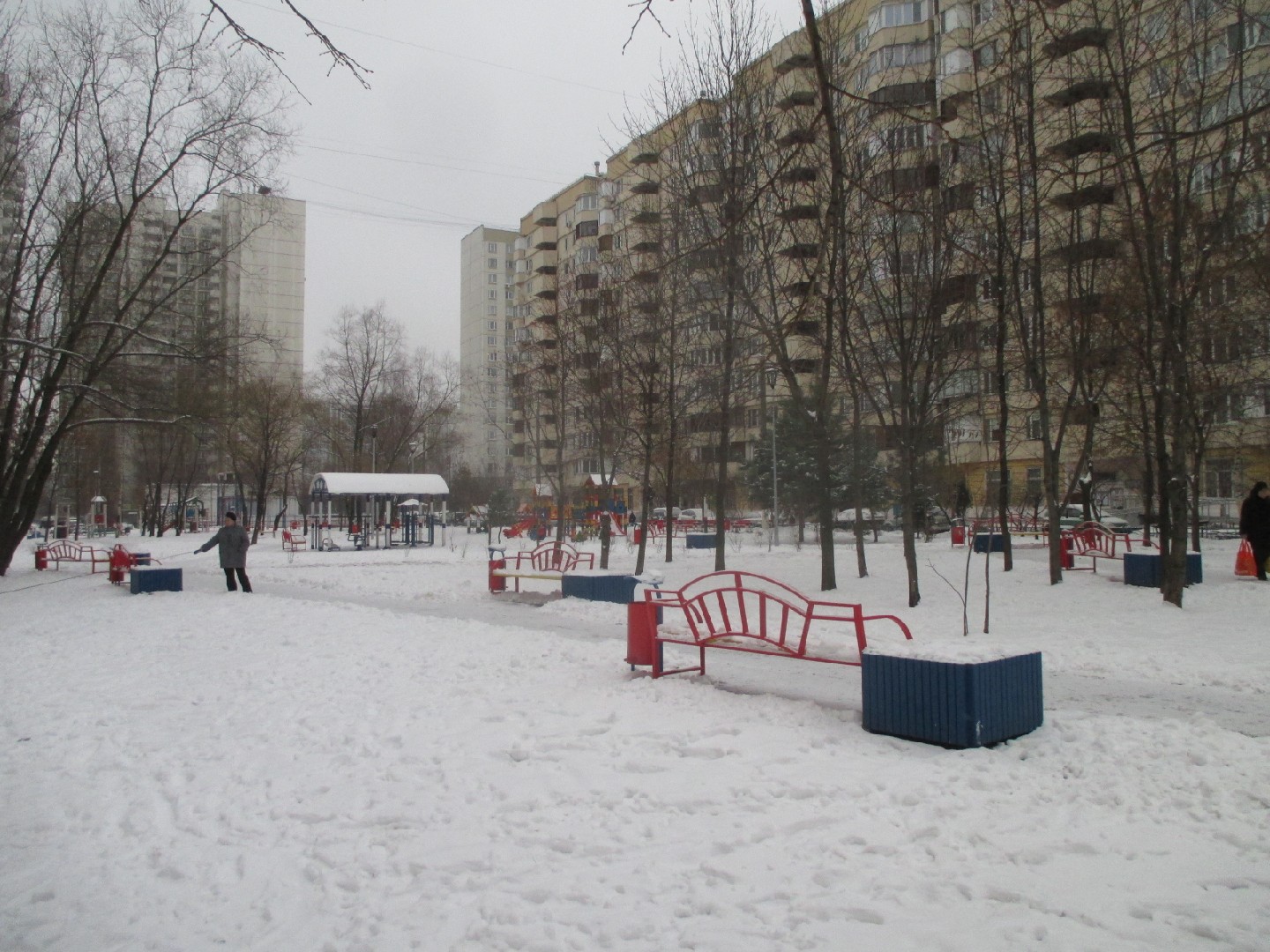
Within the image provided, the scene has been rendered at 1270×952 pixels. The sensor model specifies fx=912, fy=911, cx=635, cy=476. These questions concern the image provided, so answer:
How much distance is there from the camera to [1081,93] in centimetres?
1527

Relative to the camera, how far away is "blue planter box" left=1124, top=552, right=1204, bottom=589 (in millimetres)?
15945

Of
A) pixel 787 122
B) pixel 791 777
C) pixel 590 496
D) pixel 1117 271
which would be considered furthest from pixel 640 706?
pixel 590 496

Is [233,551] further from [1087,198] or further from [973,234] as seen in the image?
[1087,198]

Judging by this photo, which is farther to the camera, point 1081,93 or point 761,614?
point 1081,93

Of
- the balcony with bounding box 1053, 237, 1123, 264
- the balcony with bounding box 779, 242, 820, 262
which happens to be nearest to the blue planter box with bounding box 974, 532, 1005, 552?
the balcony with bounding box 1053, 237, 1123, 264

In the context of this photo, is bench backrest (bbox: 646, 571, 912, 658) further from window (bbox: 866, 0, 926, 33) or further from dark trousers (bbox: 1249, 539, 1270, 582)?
window (bbox: 866, 0, 926, 33)

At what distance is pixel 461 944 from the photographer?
3.62 m

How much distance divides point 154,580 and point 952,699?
17421 millimetres

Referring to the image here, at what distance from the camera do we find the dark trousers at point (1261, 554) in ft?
51.9

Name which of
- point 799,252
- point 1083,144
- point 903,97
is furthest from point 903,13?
point 903,97

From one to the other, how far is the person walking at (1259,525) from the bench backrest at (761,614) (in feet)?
24.8

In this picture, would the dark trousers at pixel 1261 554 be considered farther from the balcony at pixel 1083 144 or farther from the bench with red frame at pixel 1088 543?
the balcony at pixel 1083 144

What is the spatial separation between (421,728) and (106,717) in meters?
2.74

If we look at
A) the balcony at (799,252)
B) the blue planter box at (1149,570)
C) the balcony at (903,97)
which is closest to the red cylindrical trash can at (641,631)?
the balcony at (903,97)
